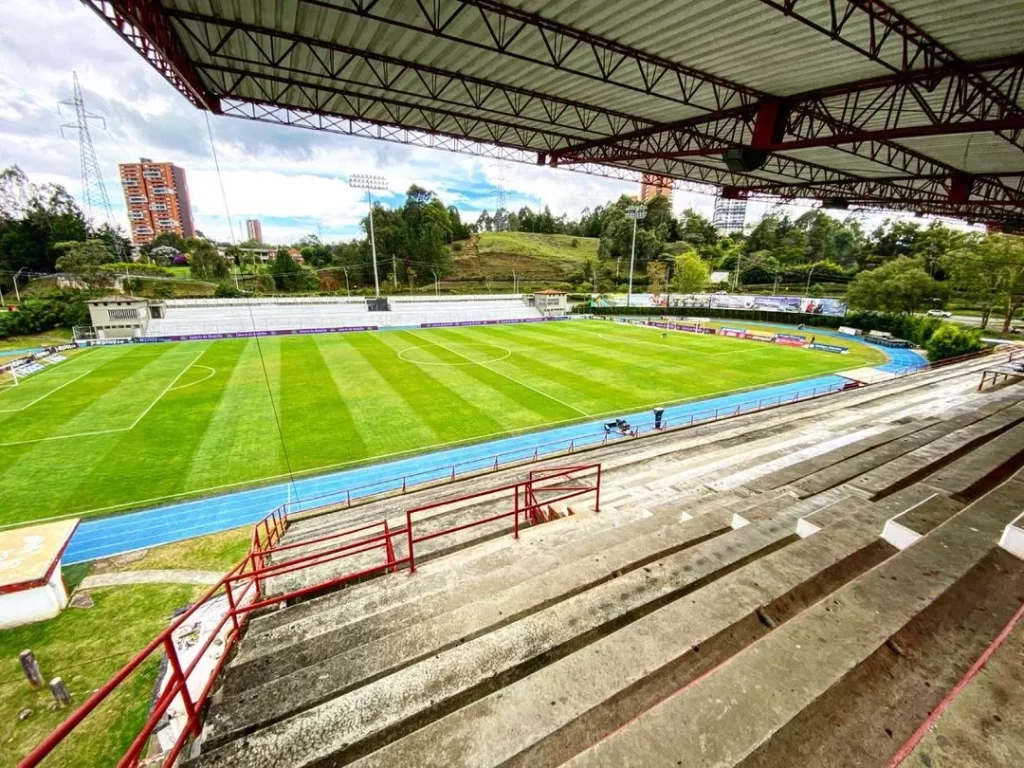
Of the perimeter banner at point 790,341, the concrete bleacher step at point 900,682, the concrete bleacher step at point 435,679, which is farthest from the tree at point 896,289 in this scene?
the concrete bleacher step at point 435,679

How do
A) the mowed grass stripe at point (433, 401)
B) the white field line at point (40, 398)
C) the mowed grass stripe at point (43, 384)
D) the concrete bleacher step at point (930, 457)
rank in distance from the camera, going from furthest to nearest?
the mowed grass stripe at point (43, 384), the white field line at point (40, 398), the mowed grass stripe at point (433, 401), the concrete bleacher step at point (930, 457)

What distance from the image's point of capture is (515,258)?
330 ft

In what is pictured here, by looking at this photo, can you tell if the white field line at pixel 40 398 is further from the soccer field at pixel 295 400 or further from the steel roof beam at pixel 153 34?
the steel roof beam at pixel 153 34

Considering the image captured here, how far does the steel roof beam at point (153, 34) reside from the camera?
813cm

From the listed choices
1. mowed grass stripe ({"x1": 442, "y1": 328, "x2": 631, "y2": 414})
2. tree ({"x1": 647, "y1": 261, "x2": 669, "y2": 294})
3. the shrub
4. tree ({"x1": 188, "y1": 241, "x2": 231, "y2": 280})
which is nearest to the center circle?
mowed grass stripe ({"x1": 442, "y1": 328, "x2": 631, "y2": 414})

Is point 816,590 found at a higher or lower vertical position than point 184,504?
higher

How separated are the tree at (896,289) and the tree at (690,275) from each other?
29.9 metres

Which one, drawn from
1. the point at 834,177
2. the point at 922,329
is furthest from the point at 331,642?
the point at 922,329

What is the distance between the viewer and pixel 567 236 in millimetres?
118562

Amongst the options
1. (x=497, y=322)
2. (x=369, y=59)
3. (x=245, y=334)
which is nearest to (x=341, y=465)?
(x=369, y=59)

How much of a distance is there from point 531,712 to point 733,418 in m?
17.2

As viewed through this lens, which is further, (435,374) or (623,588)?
(435,374)

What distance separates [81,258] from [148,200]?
11934 cm

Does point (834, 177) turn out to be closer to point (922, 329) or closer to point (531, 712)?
point (922, 329)
